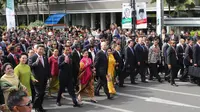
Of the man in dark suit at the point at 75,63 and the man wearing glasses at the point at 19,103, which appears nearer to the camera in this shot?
the man wearing glasses at the point at 19,103

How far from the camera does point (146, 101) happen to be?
10.9 meters

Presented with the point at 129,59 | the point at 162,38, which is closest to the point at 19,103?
the point at 129,59

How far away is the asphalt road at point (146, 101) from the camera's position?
999cm

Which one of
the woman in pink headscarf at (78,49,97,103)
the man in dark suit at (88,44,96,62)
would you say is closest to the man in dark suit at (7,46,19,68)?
the woman in pink headscarf at (78,49,97,103)

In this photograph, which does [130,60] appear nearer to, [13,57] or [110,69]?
[110,69]

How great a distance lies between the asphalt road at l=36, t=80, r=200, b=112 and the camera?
32.8 feet

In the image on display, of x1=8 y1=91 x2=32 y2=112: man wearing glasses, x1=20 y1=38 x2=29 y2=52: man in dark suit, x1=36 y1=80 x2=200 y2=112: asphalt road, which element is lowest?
x1=36 y1=80 x2=200 y2=112: asphalt road

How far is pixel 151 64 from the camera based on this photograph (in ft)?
47.4

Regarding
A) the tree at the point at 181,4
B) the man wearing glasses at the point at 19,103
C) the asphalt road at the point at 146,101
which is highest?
the tree at the point at 181,4

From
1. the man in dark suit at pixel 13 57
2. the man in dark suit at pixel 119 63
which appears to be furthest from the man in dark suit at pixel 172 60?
the man in dark suit at pixel 13 57

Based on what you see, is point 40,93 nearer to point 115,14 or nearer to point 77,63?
point 77,63

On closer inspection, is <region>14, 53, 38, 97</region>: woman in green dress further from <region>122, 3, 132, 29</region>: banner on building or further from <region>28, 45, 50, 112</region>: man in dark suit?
<region>122, 3, 132, 29</region>: banner on building

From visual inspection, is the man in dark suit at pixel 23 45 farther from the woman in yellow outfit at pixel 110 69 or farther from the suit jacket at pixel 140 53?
the suit jacket at pixel 140 53

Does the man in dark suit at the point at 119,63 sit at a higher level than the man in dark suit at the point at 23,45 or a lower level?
lower
